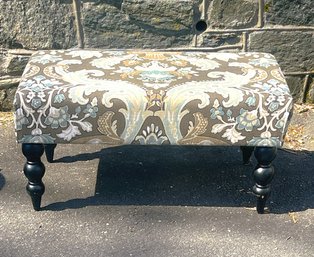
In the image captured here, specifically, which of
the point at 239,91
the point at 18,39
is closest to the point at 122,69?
the point at 239,91

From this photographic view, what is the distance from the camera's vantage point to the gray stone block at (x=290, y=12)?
9.41 ft

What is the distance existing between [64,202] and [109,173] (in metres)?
0.31

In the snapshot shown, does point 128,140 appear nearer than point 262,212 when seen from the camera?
Yes

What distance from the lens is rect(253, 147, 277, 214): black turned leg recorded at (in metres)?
1.99

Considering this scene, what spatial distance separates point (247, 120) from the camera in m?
1.93

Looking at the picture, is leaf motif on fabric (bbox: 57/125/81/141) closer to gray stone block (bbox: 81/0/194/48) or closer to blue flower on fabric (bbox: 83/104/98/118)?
blue flower on fabric (bbox: 83/104/98/118)

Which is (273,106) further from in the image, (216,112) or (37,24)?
(37,24)

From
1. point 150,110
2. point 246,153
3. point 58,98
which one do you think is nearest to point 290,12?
point 246,153

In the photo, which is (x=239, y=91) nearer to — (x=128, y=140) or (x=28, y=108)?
(x=128, y=140)

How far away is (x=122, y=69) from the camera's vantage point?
6.95 ft

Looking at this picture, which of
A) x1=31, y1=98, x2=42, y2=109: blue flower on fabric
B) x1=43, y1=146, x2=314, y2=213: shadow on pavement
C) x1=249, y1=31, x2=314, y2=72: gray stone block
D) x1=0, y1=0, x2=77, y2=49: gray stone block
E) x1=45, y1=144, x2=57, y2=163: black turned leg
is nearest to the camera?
x1=31, y1=98, x2=42, y2=109: blue flower on fabric

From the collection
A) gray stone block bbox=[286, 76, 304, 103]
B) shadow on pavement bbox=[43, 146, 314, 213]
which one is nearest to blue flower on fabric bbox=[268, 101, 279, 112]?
shadow on pavement bbox=[43, 146, 314, 213]

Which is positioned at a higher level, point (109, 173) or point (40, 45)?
point (40, 45)

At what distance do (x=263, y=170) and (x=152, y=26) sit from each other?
1.21 m
